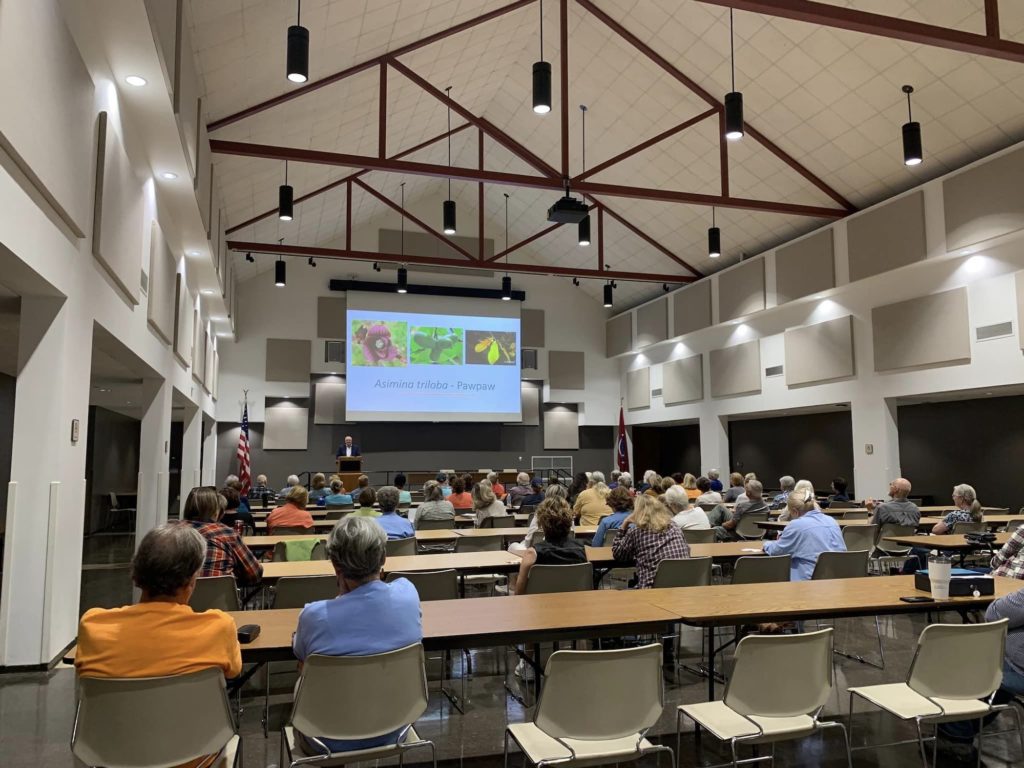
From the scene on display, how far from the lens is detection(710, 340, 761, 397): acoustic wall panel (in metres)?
14.3

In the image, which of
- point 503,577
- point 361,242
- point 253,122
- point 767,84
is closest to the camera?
point 503,577

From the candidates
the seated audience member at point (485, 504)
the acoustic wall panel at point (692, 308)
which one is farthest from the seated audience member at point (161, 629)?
the acoustic wall panel at point (692, 308)

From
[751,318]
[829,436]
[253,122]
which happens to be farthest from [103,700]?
[829,436]

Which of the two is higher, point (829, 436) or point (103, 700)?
point (829, 436)

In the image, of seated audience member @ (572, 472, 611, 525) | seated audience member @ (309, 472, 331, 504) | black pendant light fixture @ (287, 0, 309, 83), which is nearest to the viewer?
black pendant light fixture @ (287, 0, 309, 83)

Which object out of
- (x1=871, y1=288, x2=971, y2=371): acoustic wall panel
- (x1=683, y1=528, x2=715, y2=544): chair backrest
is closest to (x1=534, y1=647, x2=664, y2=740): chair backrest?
(x1=683, y1=528, x2=715, y2=544): chair backrest

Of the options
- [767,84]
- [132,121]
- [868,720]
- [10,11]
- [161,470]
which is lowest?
[868,720]

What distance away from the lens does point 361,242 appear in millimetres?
17812

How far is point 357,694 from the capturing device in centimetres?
228

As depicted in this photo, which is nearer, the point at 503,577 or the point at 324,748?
the point at 324,748

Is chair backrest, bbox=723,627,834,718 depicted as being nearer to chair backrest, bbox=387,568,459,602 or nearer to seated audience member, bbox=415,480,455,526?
chair backrest, bbox=387,568,459,602

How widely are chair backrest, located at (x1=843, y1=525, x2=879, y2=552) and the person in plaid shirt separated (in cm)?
506

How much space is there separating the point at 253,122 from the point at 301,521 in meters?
5.45

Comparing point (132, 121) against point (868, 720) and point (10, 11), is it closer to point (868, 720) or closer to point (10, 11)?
point (10, 11)
